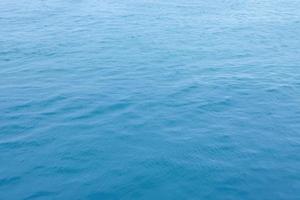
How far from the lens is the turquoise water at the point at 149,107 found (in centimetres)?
1534

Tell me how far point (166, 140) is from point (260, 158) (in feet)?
14.5

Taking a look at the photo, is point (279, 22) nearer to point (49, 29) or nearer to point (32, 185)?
point (49, 29)

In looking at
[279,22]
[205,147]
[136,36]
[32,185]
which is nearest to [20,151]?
[32,185]

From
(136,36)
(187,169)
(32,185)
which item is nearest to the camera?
(32,185)

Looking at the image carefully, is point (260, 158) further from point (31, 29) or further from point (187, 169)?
point (31, 29)

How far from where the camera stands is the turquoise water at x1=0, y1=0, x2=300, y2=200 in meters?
15.3

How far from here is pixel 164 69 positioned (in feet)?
82.5

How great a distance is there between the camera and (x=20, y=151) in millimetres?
16984

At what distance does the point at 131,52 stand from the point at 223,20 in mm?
11359

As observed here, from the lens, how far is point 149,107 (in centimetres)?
2066

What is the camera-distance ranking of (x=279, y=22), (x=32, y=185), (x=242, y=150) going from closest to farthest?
(x=32, y=185) → (x=242, y=150) → (x=279, y=22)

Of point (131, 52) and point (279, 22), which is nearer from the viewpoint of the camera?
point (131, 52)

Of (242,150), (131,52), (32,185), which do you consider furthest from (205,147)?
(131,52)

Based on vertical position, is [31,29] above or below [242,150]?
above
